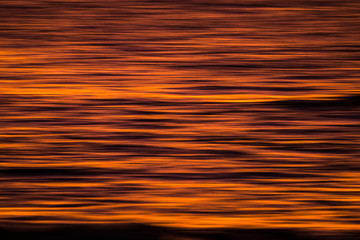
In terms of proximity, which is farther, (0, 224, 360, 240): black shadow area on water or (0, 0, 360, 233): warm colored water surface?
(0, 0, 360, 233): warm colored water surface

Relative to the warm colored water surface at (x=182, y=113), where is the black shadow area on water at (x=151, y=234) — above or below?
below

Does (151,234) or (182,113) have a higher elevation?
(182,113)

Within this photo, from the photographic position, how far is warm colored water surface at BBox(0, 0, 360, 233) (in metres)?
1.86

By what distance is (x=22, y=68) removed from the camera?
2.61 m

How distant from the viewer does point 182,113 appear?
7.60ft

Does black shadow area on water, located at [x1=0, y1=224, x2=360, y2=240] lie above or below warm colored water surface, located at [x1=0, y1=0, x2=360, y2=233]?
below

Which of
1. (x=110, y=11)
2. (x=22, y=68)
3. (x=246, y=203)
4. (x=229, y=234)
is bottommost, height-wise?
(x=229, y=234)

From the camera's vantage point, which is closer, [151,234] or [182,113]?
[151,234]

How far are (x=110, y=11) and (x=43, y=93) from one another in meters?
1.07

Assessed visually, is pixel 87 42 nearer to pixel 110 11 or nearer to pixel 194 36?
pixel 110 11

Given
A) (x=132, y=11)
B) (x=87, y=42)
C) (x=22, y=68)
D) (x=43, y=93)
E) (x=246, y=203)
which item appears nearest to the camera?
(x=246, y=203)

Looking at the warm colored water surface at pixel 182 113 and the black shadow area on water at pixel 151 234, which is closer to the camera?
the black shadow area on water at pixel 151 234

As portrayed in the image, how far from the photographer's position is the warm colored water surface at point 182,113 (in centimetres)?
186

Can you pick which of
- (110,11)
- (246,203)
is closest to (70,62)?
(110,11)
